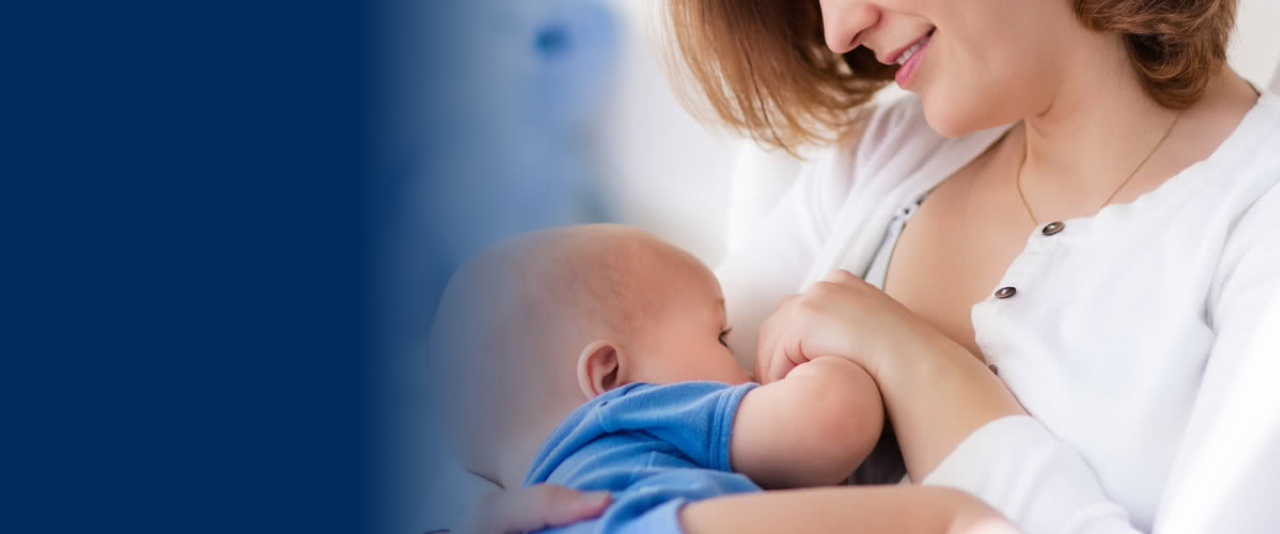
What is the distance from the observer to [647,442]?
95 cm

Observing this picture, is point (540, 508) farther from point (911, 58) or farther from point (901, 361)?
point (911, 58)

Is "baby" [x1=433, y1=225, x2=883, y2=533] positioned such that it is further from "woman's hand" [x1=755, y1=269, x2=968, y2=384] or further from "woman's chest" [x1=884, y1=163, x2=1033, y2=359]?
"woman's chest" [x1=884, y1=163, x2=1033, y2=359]

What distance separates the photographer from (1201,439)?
0.83 m

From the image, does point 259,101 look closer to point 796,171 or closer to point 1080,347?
point 1080,347

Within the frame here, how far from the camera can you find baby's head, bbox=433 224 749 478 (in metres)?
1.06

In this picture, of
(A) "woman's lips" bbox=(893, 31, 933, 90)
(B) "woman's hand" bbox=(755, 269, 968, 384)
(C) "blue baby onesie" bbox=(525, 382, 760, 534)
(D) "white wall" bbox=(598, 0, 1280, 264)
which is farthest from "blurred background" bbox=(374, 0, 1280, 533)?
(A) "woman's lips" bbox=(893, 31, 933, 90)

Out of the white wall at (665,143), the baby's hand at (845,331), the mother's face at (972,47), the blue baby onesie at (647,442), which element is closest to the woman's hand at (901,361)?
the baby's hand at (845,331)

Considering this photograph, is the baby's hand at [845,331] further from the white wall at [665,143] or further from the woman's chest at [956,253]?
the white wall at [665,143]

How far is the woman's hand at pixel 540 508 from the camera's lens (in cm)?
83

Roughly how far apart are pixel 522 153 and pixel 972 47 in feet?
1.55

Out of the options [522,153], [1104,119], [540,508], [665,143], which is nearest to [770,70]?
[665,143]

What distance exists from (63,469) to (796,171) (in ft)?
4.48

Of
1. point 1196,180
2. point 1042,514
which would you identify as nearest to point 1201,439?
point 1042,514

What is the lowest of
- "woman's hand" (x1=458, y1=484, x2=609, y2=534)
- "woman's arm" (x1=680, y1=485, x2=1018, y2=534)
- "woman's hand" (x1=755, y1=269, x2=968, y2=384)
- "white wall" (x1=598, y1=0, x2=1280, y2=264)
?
"woman's hand" (x1=458, y1=484, x2=609, y2=534)
